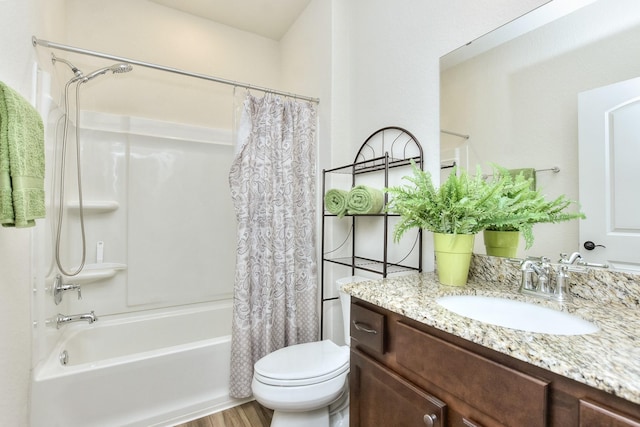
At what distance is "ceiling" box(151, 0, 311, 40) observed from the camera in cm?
222

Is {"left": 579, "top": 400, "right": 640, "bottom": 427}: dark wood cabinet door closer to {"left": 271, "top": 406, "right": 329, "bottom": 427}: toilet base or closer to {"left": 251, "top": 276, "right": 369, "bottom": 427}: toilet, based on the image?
{"left": 251, "top": 276, "right": 369, "bottom": 427}: toilet

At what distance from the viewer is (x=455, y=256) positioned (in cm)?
104

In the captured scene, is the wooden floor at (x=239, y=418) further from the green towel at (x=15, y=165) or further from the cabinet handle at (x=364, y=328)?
the green towel at (x=15, y=165)

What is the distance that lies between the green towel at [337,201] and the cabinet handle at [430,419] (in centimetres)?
106

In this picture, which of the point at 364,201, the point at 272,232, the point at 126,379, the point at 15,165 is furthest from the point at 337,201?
the point at 126,379

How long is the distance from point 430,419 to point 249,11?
283cm

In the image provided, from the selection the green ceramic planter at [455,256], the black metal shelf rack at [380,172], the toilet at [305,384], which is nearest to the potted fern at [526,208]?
the green ceramic planter at [455,256]

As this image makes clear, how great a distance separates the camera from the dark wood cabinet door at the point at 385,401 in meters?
0.74

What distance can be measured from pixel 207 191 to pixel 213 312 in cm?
101

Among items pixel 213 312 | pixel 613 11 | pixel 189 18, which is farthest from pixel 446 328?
pixel 189 18

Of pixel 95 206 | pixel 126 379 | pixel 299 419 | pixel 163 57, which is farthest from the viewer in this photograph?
pixel 163 57

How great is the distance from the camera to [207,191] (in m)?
2.40

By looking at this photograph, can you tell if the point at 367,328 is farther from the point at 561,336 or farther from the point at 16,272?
the point at 16,272

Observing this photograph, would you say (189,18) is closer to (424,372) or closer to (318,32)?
(318,32)
